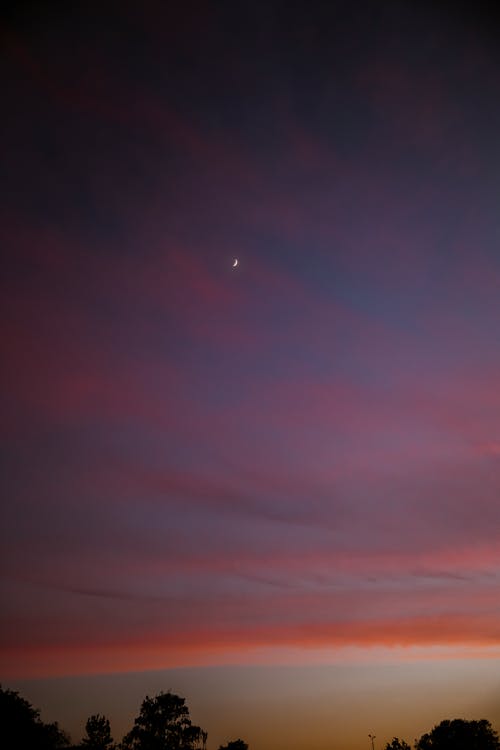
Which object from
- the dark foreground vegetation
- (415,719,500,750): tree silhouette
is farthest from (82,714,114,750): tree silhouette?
(415,719,500,750): tree silhouette

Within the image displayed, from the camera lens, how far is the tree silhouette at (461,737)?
109000 millimetres

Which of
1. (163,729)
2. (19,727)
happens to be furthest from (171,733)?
(19,727)

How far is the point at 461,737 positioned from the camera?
111 m

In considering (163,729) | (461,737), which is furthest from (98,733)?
(461,737)

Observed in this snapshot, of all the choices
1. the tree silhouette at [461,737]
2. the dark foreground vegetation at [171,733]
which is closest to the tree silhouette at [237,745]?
the dark foreground vegetation at [171,733]

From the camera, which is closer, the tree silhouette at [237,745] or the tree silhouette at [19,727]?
the tree silhouette at [19,727]

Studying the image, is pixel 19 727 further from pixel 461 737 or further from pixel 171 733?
pixel 461 737

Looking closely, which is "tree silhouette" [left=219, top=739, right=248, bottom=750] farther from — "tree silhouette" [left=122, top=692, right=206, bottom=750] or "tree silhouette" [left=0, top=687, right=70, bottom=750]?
"tree silhouette" [left=0, top=687, right=70, bottom=750]

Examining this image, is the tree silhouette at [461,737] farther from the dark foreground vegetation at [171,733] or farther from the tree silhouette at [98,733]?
the tree silhouette at [98,733]

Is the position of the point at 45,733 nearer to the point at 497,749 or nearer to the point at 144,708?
Answer: the point at 144,708

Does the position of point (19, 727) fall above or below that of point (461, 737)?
above

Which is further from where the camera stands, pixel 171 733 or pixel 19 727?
pixel 171 733

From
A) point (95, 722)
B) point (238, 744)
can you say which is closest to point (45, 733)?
point (95, 722)

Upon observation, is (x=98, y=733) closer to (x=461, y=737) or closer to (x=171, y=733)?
(x=171, y=733)
